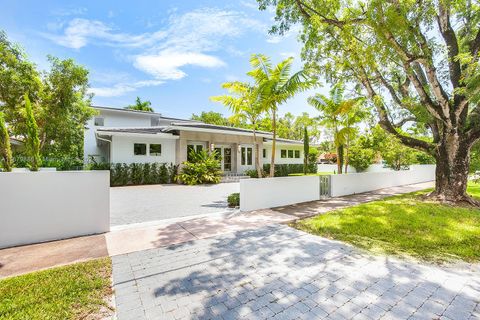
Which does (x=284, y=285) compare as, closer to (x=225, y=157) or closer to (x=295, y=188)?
(x=295, y=188)

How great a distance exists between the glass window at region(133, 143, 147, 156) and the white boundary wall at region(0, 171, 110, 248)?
39.2 ft

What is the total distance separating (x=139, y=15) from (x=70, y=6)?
2.94 m

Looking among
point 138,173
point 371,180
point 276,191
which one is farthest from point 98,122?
point 371,180

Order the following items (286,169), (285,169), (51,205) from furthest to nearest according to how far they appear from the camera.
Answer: (286,169) → (285,169) → (51,205)

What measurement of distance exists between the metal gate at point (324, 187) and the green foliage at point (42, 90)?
17.2 metres

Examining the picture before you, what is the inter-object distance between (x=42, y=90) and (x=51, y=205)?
14014 millimetres

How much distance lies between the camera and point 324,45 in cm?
1062

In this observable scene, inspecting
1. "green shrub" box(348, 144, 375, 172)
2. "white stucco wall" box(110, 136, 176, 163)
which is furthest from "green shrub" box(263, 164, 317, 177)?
"white stucco wall" box(110, 136, 176, 163)

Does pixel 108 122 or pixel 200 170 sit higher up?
pixel 108 122

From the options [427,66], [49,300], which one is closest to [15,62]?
[49,300]

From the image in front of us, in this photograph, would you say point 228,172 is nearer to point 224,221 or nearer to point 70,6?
point 224,221

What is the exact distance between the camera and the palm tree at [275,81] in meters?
8.75

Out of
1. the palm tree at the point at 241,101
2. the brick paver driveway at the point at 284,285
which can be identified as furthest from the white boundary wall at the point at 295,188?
the brick paver driveway at the point at 284,285

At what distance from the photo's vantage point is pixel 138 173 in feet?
53.2
